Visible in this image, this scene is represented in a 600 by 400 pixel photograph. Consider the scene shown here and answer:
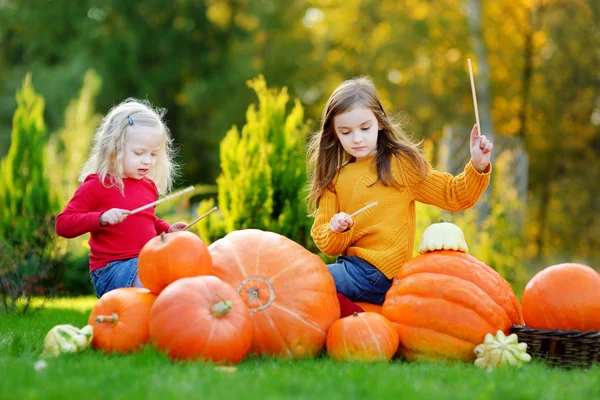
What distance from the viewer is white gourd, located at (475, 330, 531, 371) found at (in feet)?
11.2

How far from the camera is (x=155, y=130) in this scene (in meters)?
4.40

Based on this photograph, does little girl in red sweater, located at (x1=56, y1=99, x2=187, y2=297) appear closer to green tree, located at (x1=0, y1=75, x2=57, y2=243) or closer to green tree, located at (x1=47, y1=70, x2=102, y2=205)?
green tree, located at (x1=0, y1=75, x2=57, y2=243)

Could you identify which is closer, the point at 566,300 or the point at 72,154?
the point at 566,300

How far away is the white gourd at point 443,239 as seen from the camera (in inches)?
157

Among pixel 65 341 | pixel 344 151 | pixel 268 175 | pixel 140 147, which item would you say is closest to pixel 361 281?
pixel 344 151

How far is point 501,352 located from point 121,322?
73.2 inches

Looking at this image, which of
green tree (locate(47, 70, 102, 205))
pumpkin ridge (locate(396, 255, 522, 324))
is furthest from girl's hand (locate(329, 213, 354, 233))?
green tree (locate(47, 70, 102, 205))

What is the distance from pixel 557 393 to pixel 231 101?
65.6 feet

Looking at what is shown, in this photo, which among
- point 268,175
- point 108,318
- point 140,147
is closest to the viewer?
point 108,318

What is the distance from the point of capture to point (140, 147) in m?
4.35

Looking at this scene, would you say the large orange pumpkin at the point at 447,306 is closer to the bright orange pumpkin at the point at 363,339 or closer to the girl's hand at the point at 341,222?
the bright orange pumpkin at the point at 363,339

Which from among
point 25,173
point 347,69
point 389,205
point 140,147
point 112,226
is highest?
point 347,69

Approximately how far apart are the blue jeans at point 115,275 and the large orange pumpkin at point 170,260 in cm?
60

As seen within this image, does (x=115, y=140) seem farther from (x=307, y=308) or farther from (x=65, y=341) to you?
(x=307, y=308)
